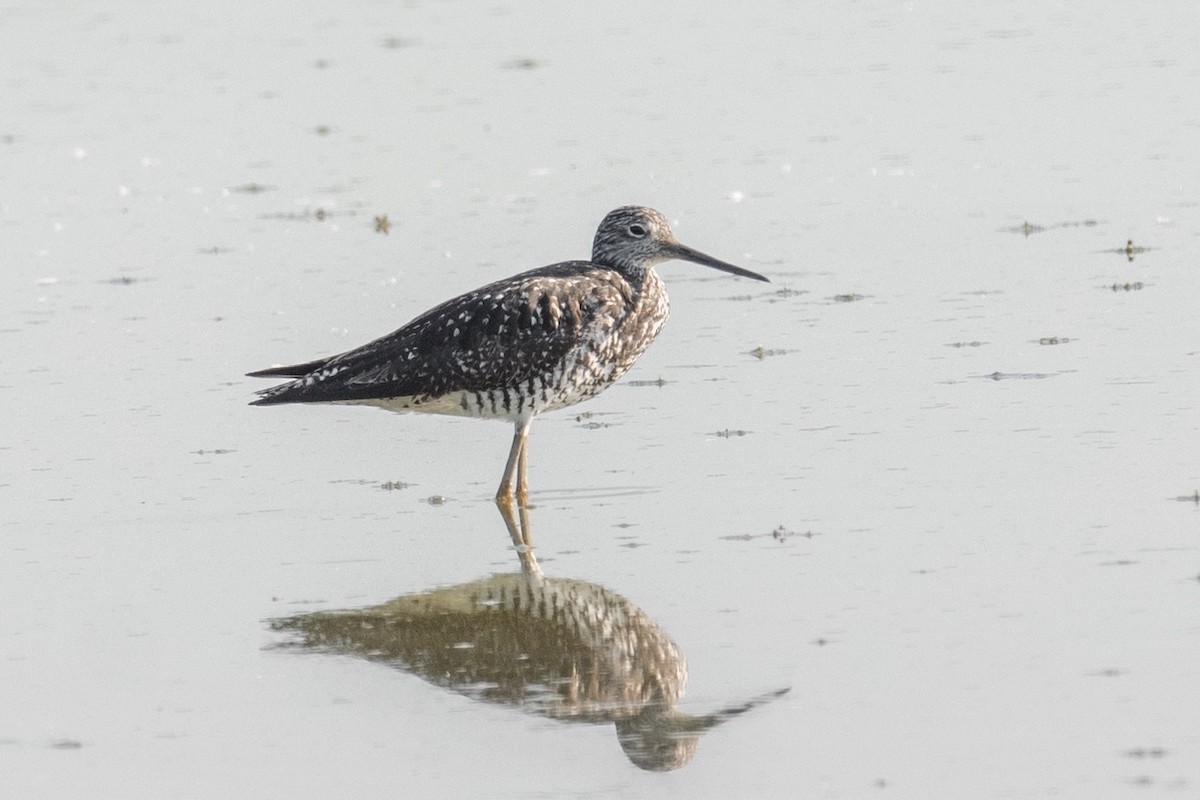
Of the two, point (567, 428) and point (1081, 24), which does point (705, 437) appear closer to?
point (567, 428)

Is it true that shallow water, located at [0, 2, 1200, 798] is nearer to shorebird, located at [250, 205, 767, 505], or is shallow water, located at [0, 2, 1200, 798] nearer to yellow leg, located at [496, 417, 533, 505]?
yellow leg, located at [496, 417, 533, 505]

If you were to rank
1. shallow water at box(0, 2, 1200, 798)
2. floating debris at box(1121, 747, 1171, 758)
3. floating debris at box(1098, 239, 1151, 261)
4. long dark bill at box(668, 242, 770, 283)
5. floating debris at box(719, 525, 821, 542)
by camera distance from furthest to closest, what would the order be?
floating debris at box(1098, 239, 1151, 261), long dark bill at box(668, 242, 770, 283), floating debris at box(719, 525, 821, 542), shallow water at box(0, 2, 1200, 798), floating debris at box(1121, 747, 1171, 758)

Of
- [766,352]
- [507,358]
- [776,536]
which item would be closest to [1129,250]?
[766,352]

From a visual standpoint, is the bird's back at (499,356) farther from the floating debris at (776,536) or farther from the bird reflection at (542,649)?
the floating debris at (776,536)

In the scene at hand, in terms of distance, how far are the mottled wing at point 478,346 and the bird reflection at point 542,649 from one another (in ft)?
5.00

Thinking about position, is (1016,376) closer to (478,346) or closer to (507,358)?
(507,358)

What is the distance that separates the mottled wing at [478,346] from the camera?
37.4ft

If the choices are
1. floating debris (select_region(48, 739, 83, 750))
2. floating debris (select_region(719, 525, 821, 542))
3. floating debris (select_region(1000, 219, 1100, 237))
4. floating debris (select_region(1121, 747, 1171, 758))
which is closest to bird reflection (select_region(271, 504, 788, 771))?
floating debris (select_region(719, 525, 821, 542))

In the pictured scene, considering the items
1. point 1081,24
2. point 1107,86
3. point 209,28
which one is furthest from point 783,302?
point 209,28

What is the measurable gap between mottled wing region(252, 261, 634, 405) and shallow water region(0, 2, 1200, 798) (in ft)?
1.87

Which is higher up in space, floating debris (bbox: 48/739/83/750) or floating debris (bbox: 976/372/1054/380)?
floating debris (bbox: 976/372/1054/380)

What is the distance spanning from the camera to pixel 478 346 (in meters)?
11.4

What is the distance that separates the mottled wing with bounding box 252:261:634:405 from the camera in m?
11.4

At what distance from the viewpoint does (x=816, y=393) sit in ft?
41.1
